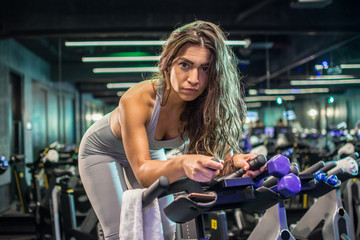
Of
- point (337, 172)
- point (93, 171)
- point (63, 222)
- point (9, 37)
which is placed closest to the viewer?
point (93, 171)

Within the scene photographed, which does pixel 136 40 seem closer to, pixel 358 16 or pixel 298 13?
pixel 298 13

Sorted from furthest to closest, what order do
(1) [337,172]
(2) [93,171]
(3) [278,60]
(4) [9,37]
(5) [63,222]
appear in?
1. (3) [278,60]
2. (4) [9,37]
3. (5) [63,222]
4. (1) [337,172]
5. (2) [93,171]

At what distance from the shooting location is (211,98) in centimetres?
143

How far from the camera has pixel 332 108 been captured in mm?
6055

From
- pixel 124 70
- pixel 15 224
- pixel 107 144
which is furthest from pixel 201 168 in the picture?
pixel 124 70

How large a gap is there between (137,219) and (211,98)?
1.80ft

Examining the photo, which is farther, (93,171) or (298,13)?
(298,13)

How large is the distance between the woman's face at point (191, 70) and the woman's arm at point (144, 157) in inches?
6.5

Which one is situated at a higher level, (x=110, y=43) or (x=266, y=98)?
(x=110, y=43)

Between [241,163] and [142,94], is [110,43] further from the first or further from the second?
[241,163]

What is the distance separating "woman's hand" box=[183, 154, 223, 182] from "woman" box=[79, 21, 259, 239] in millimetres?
46

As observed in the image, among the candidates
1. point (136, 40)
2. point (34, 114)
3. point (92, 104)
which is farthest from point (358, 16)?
point (34, 114)

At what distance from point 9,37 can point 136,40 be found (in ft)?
6.54

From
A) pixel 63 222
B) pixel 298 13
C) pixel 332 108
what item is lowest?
pixel 63 222
